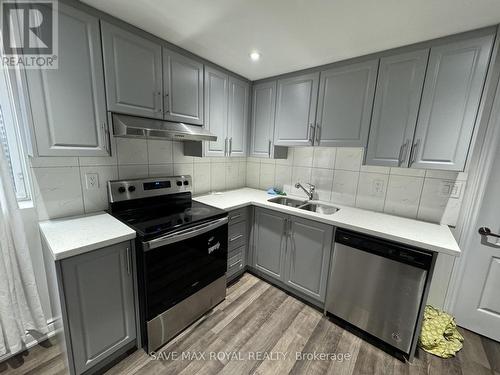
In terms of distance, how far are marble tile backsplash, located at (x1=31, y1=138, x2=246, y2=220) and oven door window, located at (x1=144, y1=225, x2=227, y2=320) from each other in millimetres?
741

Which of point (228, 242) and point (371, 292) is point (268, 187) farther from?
point (371, 292)

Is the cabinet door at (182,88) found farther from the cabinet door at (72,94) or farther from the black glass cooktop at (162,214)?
the black glass cooktop at (162,214)

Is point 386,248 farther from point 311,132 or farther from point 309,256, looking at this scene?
point 311,132

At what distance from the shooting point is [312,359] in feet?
4.98

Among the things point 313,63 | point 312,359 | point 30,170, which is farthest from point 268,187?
point 30,170

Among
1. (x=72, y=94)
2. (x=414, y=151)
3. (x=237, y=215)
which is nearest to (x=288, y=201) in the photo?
(x=237, y=215)

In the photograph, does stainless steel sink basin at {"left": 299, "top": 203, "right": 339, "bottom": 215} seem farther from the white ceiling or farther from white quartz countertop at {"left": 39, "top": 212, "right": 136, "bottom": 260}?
white quartz countertop at {"left": 39, "top": 212, "right": 136, "bottom": 260}

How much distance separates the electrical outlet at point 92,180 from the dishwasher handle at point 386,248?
1975 mm

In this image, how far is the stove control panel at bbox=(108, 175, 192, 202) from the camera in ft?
5.54

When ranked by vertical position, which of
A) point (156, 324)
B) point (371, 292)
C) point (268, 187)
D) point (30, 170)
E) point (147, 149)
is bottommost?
point (156, 324)

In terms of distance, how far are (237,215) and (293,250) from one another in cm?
65

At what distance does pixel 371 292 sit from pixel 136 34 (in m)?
2.55

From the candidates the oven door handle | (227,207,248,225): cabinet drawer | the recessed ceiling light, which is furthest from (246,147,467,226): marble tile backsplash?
the oven door handle

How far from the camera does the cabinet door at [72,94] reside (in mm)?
1183
